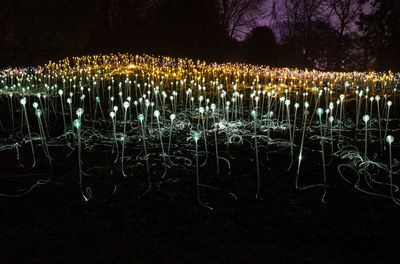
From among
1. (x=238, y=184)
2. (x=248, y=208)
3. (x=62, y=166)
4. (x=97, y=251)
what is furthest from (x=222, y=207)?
(x=62, y=166)

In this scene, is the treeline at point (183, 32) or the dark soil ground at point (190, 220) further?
the treeline at point (183, 32)

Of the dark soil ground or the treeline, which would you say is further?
the treeline

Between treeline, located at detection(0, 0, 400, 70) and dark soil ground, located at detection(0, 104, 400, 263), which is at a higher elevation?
treeline, located at detection(0, 0, 400, 70)

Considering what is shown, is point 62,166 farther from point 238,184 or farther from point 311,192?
point 311,192

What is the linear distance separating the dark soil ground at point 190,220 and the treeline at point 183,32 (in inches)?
404

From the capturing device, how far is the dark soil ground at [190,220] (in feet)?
5.70

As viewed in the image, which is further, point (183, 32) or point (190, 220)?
point (183, 32)

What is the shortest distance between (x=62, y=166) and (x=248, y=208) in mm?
1839

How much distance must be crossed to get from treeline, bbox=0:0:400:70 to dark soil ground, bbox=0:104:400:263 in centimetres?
1026

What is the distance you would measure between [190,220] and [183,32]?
15399mm

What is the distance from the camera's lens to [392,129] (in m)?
4.82

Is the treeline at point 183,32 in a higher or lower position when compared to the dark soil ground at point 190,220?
higher

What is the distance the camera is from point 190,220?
2.14 meters

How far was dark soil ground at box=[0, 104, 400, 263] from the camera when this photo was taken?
174 centimetres
